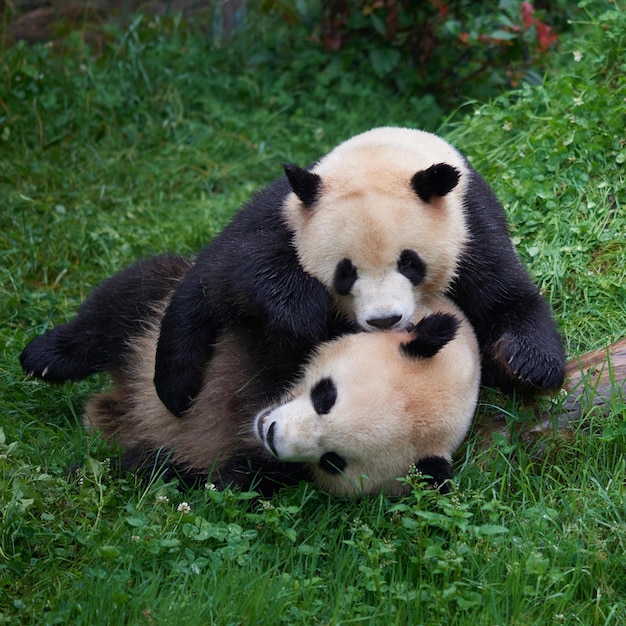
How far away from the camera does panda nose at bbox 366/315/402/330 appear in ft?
11.9

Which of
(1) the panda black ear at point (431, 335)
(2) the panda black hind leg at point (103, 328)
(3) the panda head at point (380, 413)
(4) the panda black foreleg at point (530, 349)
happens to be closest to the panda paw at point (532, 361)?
(4) the panda black foreleg at point (530, 349)

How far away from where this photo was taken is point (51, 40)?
8500 millimetres

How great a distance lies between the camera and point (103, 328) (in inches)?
191

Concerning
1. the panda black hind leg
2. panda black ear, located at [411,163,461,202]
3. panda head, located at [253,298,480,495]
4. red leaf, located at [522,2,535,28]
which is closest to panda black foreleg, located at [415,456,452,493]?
panda head, located at [253,298,480,495]

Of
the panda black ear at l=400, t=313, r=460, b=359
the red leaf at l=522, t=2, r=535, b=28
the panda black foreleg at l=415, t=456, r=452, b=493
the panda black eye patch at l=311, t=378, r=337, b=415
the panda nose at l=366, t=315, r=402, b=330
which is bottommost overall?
the red leaf at l=522, t=2, r=535, b=28

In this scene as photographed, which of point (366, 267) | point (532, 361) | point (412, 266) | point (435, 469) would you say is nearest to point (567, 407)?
point (532, 361)

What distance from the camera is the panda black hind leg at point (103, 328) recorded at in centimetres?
480

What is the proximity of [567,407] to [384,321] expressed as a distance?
98 cm

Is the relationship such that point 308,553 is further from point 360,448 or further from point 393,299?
point 393,299

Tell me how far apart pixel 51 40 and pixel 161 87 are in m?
1.43

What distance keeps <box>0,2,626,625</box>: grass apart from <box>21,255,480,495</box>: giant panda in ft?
0.51

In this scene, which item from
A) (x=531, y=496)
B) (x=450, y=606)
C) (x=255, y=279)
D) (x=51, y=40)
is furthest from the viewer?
(x=51, y=40)

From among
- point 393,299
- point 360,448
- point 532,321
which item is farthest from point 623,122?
point 360,448

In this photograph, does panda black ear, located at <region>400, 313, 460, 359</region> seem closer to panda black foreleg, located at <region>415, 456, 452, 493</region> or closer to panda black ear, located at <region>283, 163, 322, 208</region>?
panda black foreleg, located at <region>415, 456, 452, 493</region>
